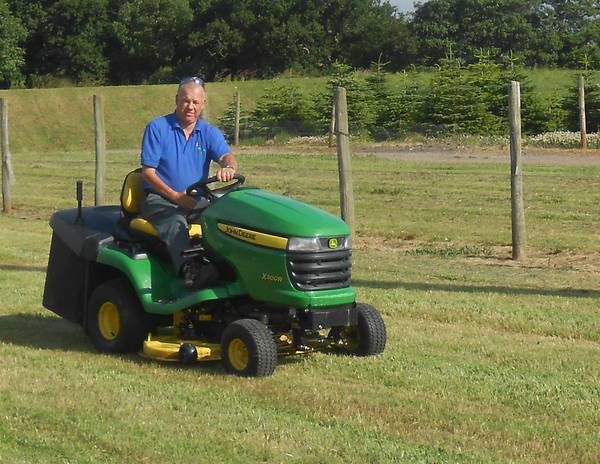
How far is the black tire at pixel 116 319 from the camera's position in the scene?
26.4 ft

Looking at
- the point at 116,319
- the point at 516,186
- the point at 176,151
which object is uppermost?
the point at 176,151

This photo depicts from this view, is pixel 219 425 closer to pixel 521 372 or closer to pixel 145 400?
pixel 145 400

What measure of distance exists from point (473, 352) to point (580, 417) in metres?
1.84

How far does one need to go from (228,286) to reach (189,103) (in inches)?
52.0

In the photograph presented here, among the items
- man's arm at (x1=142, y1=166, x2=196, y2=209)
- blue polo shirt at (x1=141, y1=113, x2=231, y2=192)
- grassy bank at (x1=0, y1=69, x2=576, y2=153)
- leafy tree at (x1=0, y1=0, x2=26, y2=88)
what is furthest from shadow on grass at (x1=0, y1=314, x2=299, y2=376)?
leafy tree at (x1=0, y1=0, x2=26, y2=88)

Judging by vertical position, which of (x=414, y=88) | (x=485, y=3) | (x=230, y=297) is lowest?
(x=230, y=297)

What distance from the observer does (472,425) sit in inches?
243

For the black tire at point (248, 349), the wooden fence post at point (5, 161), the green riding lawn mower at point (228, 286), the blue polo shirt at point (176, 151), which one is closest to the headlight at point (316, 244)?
the green riding lawn mower at point (228, 286)

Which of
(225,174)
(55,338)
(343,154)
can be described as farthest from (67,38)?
(225,174)

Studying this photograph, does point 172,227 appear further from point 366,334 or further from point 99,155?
point 99,155

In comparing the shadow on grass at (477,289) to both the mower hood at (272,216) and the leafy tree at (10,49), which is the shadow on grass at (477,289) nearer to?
the mower hood at (272,216)

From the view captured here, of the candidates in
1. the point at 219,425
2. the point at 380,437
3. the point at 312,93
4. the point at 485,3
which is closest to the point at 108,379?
the point at 219,425

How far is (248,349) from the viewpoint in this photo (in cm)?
731

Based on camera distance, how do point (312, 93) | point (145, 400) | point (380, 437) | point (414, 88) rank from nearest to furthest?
point (380, 437), point (145, 400), point (414, 88), point (312, 93)
